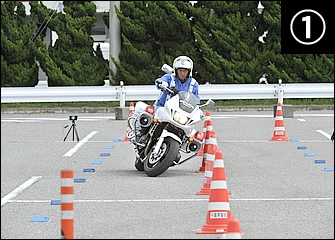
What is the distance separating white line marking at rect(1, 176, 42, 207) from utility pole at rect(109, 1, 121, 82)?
54.0ft

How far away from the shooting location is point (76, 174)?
14.1 m

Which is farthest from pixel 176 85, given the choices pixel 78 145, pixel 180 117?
pixel 78 145

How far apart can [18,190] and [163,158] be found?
2.14 metres

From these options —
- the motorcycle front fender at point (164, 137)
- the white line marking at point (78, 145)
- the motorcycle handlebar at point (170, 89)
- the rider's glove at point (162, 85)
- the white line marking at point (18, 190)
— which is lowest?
the white line marking at point (18, 190)

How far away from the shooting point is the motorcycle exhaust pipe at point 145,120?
14172 millimetres

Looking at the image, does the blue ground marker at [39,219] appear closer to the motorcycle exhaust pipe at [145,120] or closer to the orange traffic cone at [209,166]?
the orange traffic cone at [209,166]

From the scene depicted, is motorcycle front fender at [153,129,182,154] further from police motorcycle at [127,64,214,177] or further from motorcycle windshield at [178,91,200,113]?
motorcycle windshield at [178,91,200,113]

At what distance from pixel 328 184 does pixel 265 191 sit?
92cm

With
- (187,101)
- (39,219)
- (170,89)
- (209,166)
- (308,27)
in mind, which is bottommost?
(39,219)

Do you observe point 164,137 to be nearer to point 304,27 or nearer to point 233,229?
point 233,229

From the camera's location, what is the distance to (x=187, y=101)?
1378cm

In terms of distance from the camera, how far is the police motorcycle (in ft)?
44.1

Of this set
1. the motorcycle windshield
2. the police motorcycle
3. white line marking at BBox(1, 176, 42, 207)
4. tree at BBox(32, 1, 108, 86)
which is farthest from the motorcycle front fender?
tree at BBox(32, 1, 108, 86)

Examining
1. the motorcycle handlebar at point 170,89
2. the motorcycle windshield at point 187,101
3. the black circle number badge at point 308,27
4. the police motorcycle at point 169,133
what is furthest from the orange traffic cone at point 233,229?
the motorcycle handlebar at point 170,89
